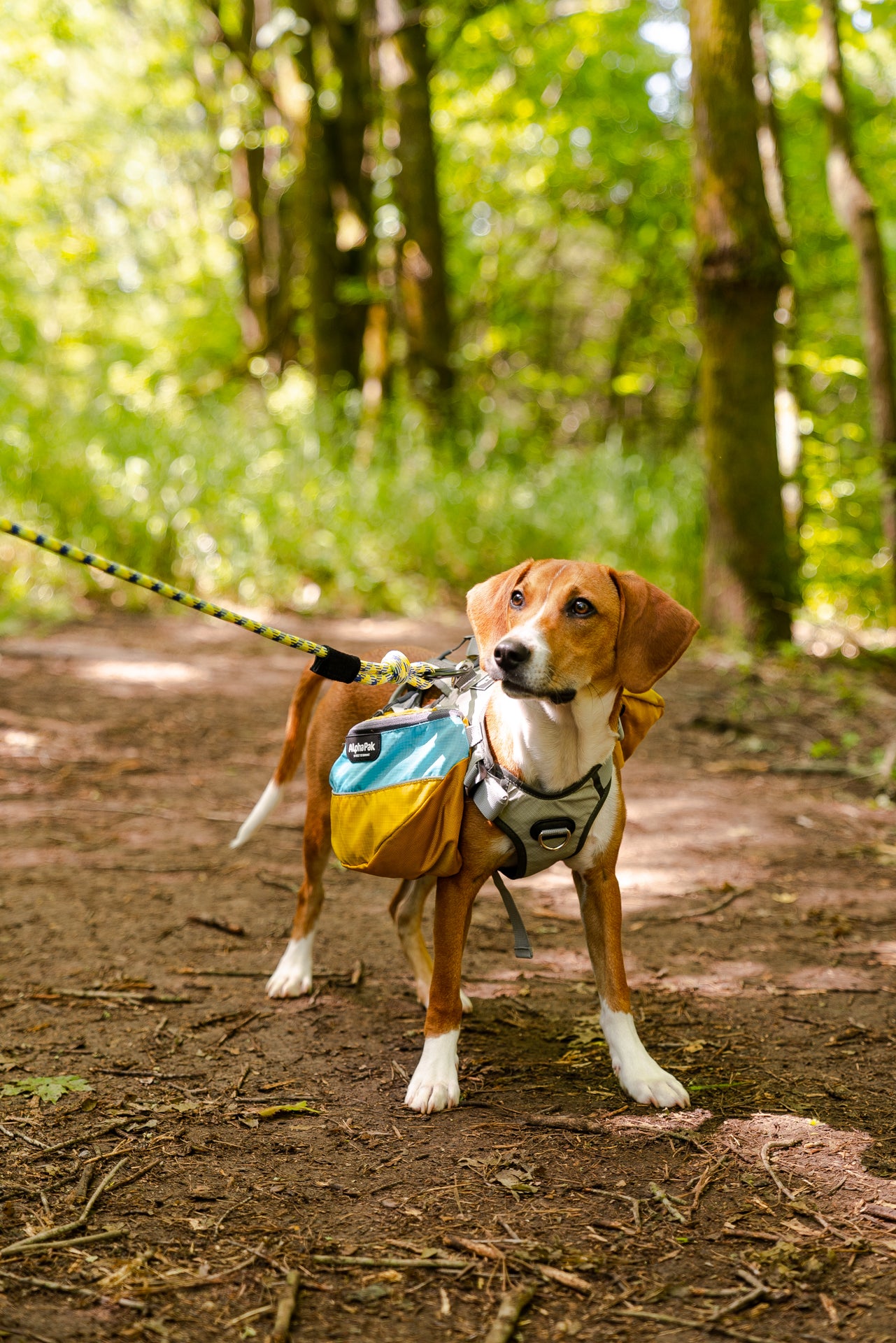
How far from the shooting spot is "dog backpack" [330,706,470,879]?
2.71 meters

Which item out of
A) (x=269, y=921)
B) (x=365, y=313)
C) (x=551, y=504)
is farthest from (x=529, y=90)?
(x=269, y=921)

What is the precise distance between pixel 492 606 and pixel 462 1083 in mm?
1263

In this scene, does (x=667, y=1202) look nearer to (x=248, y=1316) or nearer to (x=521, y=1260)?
(x=521, y=1260)

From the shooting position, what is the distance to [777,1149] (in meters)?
2.54

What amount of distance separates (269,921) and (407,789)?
1646 millimetres

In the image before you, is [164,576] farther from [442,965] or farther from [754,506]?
[442,965]

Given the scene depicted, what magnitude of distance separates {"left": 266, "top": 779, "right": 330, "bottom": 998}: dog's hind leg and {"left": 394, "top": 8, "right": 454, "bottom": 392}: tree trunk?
9991mm

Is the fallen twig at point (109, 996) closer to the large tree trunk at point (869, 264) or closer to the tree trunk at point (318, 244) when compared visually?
the large tree trunk at point (869, 264)

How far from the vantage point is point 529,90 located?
1627cm

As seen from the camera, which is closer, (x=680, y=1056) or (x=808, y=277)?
(x=680, y=1056)

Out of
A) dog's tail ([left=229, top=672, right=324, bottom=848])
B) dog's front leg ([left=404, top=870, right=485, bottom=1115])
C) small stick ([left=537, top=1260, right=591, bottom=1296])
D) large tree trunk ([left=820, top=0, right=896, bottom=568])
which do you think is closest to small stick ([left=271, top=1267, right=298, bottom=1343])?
small stick ([left=537, top=1260, right=591, bottom=1296])

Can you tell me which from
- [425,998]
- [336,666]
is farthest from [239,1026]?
[336,666]

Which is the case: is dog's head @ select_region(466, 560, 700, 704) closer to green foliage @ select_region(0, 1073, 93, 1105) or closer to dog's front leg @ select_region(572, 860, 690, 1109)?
dog's front leg @ select_region(572, 860, 690, 1109)

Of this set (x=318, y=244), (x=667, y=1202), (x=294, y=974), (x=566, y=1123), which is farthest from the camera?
Result: (x=318, y=244)
